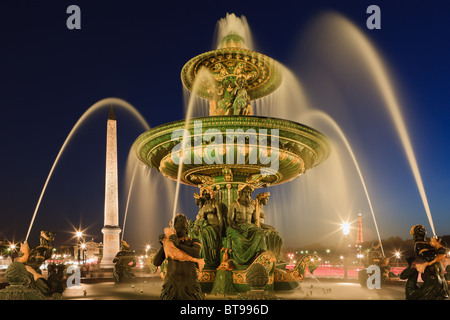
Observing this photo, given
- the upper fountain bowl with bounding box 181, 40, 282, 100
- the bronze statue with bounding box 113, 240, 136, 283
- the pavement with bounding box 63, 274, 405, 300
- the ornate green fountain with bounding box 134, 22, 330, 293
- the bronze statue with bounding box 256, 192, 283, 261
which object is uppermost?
the upper fountain bowl with bounding box 181, 40, 282, 100

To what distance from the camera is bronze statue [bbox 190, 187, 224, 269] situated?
1016cm

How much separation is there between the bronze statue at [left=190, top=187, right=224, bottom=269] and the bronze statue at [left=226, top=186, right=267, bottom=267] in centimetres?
37

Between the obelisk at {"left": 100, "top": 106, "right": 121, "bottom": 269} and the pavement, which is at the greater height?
the obelisk at {"left": 100, "top": 106, "right": 121, "bottom": 269}

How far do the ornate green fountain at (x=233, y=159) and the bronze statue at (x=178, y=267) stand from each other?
3.86m

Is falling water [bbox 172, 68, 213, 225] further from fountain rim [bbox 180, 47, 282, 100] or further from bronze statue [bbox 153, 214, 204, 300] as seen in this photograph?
bronze statue [bbox 153, 214, 204, 300]

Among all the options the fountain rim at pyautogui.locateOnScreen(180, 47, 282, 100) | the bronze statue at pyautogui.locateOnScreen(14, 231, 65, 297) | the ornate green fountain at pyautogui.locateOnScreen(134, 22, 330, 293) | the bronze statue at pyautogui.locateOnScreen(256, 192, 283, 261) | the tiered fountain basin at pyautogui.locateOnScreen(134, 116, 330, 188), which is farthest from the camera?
the fountain rim at pyautogui.locateOnScreen(180, 47, 282, 100)

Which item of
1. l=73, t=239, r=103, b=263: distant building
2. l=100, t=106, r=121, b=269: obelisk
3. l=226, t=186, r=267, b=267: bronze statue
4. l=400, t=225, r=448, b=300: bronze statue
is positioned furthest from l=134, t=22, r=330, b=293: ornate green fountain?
l=100, t=106, r=121, b=269: obelisk

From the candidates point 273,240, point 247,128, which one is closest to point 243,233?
point 273,240

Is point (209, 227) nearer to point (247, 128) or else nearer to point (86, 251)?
point (247, 128)

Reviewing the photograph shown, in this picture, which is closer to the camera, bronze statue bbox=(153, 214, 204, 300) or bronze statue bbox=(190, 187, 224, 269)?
bronze statue bbox=(153, 214, 204, 300)

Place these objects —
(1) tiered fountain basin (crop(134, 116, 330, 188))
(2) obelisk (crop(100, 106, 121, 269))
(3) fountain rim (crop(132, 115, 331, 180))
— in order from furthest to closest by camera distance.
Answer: (2) obelisk (crop(100, 106, 121, 269))
(1) tiered fountain basin (crop(134, 116, 330, 188))
(3) fountain rim (crop(132, 115, 331, 180))
